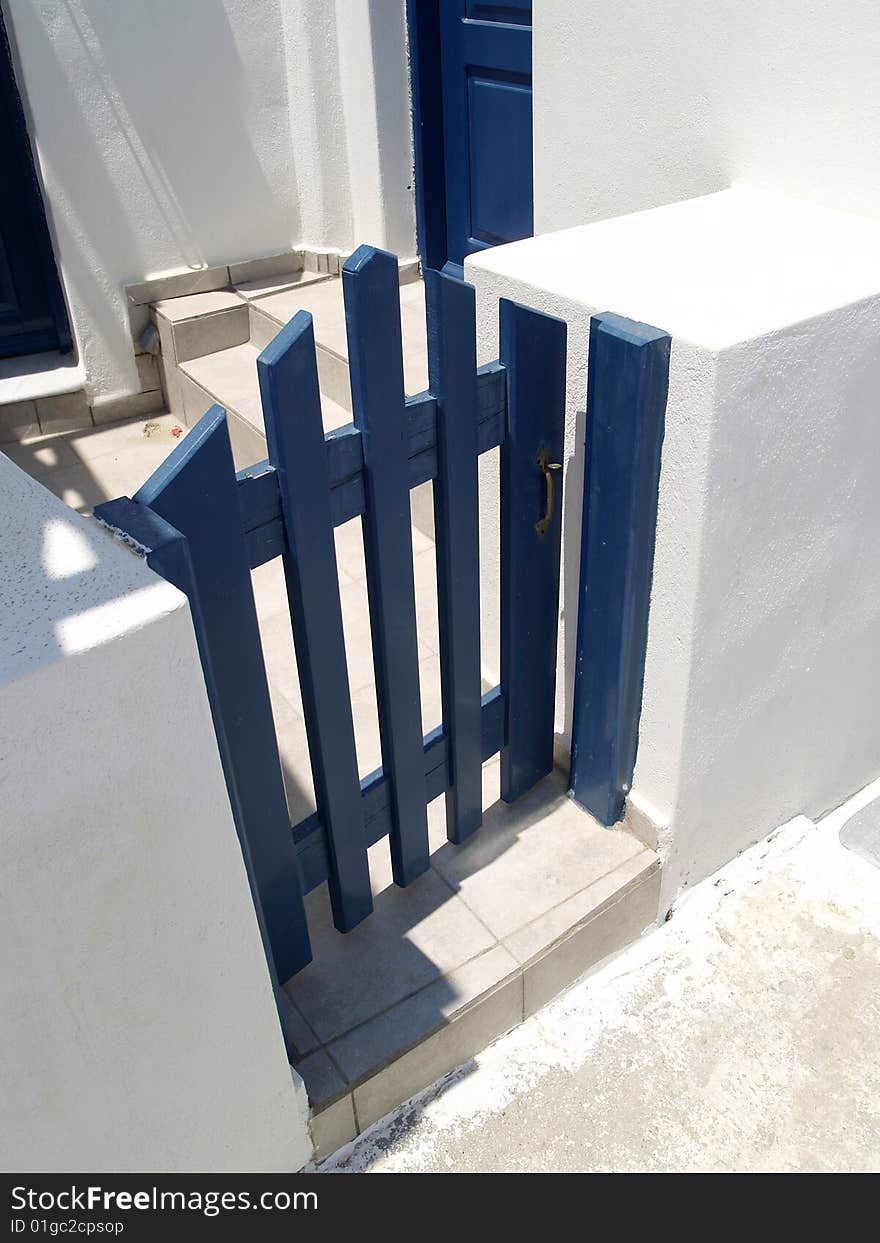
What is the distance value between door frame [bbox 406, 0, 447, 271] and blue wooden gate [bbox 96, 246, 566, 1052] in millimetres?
3069

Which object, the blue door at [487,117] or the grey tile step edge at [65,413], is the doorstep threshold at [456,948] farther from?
the grey tile step edge at [65,413]

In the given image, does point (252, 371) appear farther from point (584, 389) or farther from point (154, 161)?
point (584, 389)

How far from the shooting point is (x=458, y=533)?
2275 mm

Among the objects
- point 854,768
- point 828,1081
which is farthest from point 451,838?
point 854,768

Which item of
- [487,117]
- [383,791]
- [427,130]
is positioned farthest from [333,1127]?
[427,130]

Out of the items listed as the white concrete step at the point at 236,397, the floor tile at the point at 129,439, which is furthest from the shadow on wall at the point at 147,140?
the white concrete step at the point at 236,397

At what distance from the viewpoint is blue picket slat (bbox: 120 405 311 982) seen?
167 cm

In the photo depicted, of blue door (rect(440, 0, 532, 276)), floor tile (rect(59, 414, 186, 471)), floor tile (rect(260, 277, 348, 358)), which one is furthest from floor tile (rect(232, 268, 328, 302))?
blue door (rect(440, 0, 532, 276))

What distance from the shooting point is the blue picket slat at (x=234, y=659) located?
1.67 metres

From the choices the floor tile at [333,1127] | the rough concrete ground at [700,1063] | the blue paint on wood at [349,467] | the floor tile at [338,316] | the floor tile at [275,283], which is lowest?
the rough concrete ground at [700,1063]

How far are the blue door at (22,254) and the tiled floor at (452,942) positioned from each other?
123 inches

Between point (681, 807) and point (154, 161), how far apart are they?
3923 millimetres

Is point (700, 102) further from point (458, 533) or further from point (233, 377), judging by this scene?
point (233, 377)

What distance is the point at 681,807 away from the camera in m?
2.56
